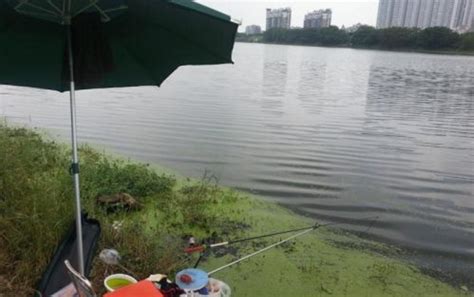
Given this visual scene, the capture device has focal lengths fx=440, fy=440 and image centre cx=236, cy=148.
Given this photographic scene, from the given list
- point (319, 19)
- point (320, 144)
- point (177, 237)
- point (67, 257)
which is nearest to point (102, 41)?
point (67, 257)

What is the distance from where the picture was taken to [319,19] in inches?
5369

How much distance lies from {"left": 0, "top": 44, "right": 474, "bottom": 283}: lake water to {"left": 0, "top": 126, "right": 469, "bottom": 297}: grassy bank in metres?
0.76

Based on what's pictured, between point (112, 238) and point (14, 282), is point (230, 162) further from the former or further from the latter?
point (14, 282)

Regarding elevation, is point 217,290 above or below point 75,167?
below

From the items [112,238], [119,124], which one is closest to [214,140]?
[119,124]

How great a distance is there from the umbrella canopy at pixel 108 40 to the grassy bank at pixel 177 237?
3.71 feet

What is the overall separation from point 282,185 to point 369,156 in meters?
2.94

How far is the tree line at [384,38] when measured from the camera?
6769 cm

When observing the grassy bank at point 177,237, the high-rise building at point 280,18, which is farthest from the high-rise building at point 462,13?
the grassy bank at point 177,237

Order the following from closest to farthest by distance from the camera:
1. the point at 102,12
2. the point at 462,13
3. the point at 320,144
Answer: the point at 102,12 < the point at 320,144 < the point at 462,13

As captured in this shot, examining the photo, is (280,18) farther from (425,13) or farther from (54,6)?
(54,6)

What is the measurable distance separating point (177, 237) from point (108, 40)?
249cm

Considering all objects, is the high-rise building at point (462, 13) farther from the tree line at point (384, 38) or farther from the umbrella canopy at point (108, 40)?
the umbrella canopy at point (108, 40)

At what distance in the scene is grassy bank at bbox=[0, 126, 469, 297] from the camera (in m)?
3.35
